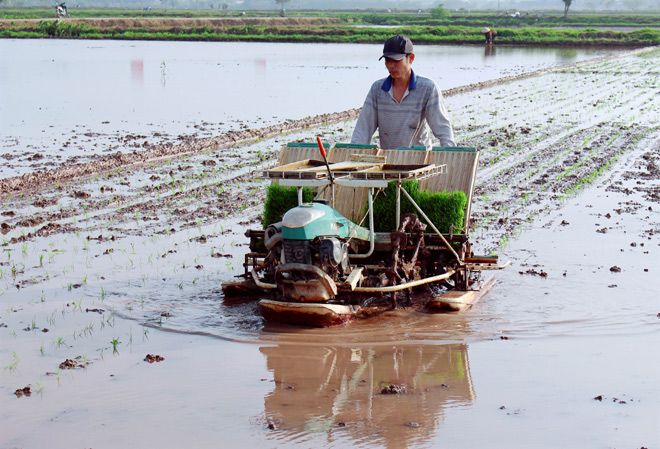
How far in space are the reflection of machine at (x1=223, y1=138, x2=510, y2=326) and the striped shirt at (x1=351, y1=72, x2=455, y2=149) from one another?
179 millimetres

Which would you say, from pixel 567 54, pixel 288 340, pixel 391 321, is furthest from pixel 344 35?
pixel 288 340

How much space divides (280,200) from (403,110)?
1.07m

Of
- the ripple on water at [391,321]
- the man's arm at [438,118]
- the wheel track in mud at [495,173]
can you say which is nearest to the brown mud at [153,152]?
the wheel track in mud at [495,173]

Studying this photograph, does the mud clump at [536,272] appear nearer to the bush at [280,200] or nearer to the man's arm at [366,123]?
the man's arm at [366,123]

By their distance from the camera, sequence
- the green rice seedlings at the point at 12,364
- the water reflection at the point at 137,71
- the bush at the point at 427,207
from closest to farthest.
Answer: the green rice seedlings at the point at 12,364 < the bush at the point at 427,207 < the water reflection at the point at 137,71

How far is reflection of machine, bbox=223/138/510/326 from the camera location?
6078 millimetres

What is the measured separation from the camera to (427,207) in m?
7.08

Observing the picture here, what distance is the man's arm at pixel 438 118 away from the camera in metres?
7.30

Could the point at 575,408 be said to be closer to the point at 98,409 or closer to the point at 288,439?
the point at 288,439

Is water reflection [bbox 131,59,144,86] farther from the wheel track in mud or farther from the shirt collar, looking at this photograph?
the shirt collar

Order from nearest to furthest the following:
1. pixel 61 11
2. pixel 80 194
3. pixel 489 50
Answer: pixel 80 194 → pixel 489 50 → pixel 61 11

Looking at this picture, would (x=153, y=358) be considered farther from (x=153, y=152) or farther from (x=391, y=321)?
(x=153, y=152)

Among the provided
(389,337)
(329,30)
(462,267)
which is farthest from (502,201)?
(329,30)

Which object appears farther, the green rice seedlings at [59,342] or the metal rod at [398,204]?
the metal rod at [398,204]
